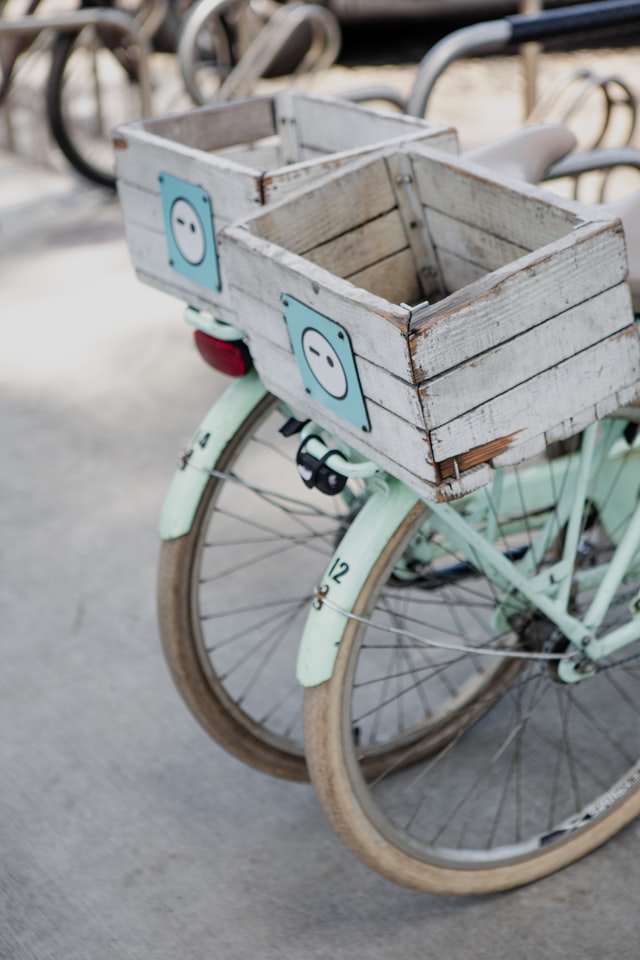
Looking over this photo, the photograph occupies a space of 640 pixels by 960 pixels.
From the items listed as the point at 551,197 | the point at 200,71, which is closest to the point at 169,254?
the point at 551,197

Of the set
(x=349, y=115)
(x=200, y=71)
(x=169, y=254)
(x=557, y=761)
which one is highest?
(x=349, y=115)

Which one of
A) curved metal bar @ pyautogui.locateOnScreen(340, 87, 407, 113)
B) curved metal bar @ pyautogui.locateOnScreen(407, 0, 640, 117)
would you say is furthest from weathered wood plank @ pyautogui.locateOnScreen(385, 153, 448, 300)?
curved metal bar @ pyautogui.locateOnScreen(407, 0, 640, 117)

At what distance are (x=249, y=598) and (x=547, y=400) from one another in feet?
4.84

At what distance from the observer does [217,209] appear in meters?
1.92

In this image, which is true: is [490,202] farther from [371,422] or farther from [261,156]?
[261,156]

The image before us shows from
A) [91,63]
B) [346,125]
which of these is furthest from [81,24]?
[346,125]

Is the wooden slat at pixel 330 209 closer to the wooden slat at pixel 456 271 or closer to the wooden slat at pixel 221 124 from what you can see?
the wooden slat at pixel 456 271

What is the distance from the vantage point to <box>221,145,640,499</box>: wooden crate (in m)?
1.48

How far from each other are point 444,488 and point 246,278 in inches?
17.3

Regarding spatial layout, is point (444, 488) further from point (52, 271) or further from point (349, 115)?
point (52, 271)

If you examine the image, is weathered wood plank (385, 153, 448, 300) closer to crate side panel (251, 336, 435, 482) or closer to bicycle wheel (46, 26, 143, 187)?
crate side panel (251, 336, 435, 482)

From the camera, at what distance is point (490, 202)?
1.78 m

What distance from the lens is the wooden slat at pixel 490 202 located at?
1.67 meters

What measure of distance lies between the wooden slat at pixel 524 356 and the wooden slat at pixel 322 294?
57 millimetres
